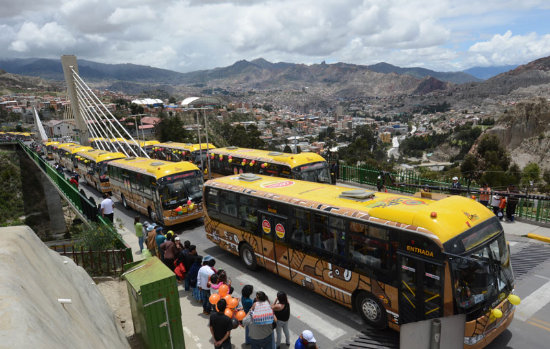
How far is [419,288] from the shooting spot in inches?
252

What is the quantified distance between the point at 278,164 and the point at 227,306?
36.2 feet

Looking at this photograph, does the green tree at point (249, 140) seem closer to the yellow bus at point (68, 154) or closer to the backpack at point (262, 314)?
the yellow bus at point (68, 154)

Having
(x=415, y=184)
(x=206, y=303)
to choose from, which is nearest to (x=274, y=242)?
(x=206, y=303)

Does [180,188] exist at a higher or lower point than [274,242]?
higher

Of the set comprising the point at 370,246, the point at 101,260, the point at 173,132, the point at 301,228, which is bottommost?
the point at 173,132

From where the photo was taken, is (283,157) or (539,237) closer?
(539,237)

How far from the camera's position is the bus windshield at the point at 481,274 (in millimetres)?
5977

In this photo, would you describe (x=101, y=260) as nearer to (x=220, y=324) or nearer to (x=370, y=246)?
(x=220, y=324)

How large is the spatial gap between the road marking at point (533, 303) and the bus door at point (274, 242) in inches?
215

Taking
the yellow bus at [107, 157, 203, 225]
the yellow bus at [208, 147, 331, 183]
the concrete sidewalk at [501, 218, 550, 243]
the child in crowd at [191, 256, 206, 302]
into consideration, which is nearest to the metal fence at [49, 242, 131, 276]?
the child in crowd at [191, 256, 206, 302]

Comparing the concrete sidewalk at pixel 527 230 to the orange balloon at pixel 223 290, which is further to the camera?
the concrete sidewalk at pixel 527 230

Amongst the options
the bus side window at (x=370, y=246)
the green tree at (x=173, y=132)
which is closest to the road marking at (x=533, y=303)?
the bus side window at (x=370, y=246)

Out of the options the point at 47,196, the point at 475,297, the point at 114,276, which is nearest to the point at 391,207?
the point at 475,297

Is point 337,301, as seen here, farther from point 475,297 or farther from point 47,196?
point 47,196
